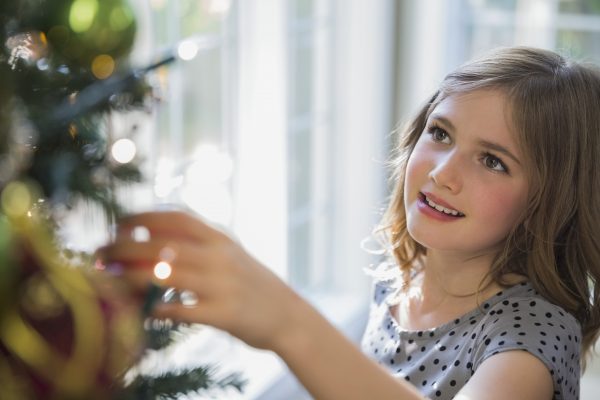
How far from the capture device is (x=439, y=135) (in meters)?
1.50

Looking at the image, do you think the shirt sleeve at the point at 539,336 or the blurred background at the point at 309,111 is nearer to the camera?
Result: the shirt sleeve at the point at 539,336

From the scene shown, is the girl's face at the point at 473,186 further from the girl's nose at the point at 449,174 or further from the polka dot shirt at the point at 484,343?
the polka dot shirt at the point at 484,343

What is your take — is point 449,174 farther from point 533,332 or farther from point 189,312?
point 189,312

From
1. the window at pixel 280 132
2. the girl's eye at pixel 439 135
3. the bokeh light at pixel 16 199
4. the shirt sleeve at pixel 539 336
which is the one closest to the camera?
the bokeh light at pixel 16 199

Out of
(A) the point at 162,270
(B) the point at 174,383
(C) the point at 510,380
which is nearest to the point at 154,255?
(A) the point at 162,270

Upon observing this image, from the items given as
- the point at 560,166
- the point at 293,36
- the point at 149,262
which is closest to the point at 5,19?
the point at 149,262

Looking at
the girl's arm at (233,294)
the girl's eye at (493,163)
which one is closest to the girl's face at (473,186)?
the girl's eye at (493,163)

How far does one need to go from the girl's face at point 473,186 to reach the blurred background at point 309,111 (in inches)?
35.3

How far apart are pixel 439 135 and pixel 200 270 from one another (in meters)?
0.96

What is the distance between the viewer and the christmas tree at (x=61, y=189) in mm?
536

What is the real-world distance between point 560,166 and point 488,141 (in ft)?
0.43

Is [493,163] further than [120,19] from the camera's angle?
Yes

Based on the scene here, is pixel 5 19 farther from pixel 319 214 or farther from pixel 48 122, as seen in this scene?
pixel 319 214

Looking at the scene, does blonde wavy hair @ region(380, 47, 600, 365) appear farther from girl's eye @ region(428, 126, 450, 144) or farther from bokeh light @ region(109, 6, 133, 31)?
bokeh light @ region(109, 6, 133, 31)
